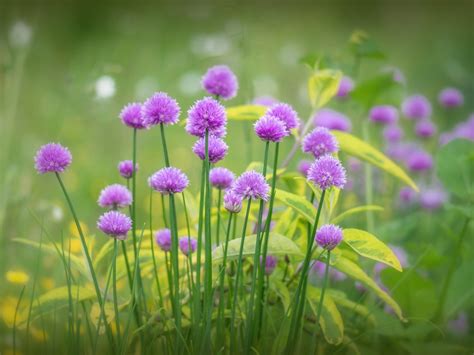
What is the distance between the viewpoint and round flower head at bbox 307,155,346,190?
79 centimetres

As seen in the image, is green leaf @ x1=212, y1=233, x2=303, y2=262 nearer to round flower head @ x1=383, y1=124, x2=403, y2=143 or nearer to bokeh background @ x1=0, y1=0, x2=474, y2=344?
bokeh background @ x1=0, y1=0, x2=474, y2=344

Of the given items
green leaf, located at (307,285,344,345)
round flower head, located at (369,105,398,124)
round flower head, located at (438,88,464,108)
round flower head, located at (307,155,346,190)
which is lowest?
green leaf, located at (307,285,344,345)

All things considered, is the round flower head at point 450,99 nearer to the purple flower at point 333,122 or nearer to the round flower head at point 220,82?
the purple flower at point 333,122

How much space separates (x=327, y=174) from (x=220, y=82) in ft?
0.88

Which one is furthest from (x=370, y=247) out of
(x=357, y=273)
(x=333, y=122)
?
(x=333, y=122)

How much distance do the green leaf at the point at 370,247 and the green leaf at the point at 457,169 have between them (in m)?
0.36

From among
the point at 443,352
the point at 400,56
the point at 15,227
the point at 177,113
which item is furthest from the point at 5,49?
the point at 400,56

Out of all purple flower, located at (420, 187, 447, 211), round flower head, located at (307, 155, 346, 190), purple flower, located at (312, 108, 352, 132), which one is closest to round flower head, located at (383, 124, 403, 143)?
purple flower, located at (420, 187, 447, 211)

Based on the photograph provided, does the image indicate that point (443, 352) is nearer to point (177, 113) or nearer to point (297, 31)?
point (177, 113)

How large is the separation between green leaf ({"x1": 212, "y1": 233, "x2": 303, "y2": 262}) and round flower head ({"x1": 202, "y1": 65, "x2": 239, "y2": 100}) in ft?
0.74

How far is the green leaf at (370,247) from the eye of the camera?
0.83 meters

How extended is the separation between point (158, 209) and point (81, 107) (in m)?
0.51

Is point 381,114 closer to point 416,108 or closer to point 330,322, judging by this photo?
point 416,108

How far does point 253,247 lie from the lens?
88 centimetres
